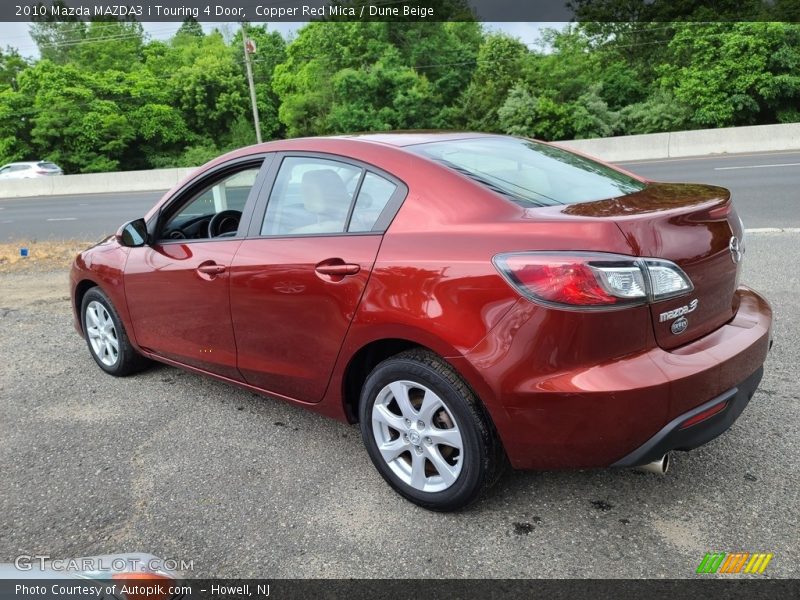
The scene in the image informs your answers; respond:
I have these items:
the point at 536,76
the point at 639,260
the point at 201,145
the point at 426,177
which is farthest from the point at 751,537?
the point at 201,145

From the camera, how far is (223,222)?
4105 millimetres

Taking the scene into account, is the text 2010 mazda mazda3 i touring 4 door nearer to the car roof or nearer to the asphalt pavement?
the car roof

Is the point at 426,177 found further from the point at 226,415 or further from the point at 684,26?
the point at 684,26

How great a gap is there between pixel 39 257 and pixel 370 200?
8117 mm

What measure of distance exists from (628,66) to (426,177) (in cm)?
3733

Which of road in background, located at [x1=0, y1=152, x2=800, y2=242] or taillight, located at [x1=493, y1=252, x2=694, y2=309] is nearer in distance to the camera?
taillight, located at [x1=493, y1=252, x2=694, y2=309]

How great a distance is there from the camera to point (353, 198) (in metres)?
2.98

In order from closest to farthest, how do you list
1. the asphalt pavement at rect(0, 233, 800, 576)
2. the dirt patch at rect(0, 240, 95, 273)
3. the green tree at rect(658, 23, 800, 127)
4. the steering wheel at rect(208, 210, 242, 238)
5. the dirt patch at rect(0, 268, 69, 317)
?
1. the asphalt pavement at rect(0, 233, 800, 576)
2. the steering wheel at rect(208, 210, 242, 238)
3. the dirt patch at rect(0, 268, 69, 317)
4. the dirt patch at rect(0, 240, 95, 273)
5. the green tree at rect(658, 23, 800, 127)

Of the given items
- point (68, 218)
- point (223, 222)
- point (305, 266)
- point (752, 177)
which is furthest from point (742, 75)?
point (305, 266)

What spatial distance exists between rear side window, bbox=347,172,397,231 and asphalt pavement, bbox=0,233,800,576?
3.81 ft

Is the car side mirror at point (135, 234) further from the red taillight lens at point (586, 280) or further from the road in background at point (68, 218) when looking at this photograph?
the road in background at point (68, 218)

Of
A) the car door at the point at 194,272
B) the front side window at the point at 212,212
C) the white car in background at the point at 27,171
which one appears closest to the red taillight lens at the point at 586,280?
the car door at the point at 194,272

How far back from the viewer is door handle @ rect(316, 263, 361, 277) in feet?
9.12

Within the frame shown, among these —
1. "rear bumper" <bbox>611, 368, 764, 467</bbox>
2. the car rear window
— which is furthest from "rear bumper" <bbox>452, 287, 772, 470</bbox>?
the car rear window
